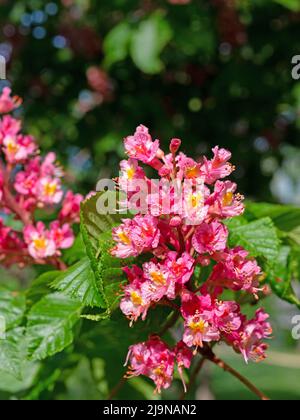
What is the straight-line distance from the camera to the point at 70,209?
4.28 ft

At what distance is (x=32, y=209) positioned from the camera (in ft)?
4.22

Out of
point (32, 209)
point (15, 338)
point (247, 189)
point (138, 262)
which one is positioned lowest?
point (15, 338)

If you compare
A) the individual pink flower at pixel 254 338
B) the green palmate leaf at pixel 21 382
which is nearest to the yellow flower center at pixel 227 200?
the individual pink flower at pixel 254 338

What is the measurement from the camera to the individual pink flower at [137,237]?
0.93 meters

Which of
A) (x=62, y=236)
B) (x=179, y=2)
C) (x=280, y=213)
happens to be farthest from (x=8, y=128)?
(x=179, y=2)

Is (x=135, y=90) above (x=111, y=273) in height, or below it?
above

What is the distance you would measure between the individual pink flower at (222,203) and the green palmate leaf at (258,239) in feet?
0.46

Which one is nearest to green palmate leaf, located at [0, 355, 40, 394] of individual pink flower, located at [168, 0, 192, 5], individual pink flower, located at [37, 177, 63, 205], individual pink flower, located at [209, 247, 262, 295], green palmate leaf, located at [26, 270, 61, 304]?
green palmate leaf, located at [26, 270, 61, 304]

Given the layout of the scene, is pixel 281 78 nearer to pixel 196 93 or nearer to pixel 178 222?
pixel 196 93
